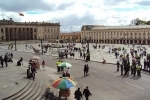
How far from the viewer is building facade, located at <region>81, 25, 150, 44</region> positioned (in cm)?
10631

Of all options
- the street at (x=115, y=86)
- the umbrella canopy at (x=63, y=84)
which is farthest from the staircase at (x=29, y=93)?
the street at (x=115, y=86)

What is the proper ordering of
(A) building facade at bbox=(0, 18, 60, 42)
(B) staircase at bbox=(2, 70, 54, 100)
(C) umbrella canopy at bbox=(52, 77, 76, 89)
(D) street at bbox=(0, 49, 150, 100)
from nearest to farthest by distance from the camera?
(B) staircase at bbox=(2, 70, 54, 100) < (C) umbrella canopy at bbox=(52, 77, 76, 89) < (D) street at bbox=(0, 49, 150, 100) < (A) building facade at bbox=(0, 18, 60, 42)

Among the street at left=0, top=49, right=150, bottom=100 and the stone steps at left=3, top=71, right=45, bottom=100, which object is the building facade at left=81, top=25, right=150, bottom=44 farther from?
the stone steps at left=3, top=71, right=45, bottom=100

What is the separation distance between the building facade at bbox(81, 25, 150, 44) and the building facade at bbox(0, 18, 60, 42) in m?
18.6

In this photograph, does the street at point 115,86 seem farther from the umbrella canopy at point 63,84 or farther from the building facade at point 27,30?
the building facade at point 27,30

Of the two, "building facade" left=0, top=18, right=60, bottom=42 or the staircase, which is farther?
"building facade" left=0, top=18, right=60, bottom=42

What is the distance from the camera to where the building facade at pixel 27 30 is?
352 ft

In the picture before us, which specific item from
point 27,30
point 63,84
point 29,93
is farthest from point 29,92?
point 27,30

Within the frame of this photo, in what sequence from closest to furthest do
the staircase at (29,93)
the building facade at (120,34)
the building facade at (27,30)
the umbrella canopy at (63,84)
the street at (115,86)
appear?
the staircase at (29,93), the umbrella canopy at (63,84), the street at (115,86), the building facade at (120,34), the building facade at (27,30)

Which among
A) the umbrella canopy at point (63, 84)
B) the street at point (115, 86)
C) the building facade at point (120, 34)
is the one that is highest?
the building facade at point (120, 34)

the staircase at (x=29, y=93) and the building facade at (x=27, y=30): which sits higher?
the building facade at (x=27, y=30)

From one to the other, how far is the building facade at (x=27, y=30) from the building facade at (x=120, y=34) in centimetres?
1860

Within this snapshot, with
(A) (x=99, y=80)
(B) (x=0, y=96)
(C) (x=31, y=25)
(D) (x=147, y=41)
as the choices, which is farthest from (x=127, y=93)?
(C) (x=31, y=25)

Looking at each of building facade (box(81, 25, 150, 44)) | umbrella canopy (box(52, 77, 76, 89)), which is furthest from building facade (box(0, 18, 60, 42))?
umbrella canopy (box(52, 77, 76, 89))
